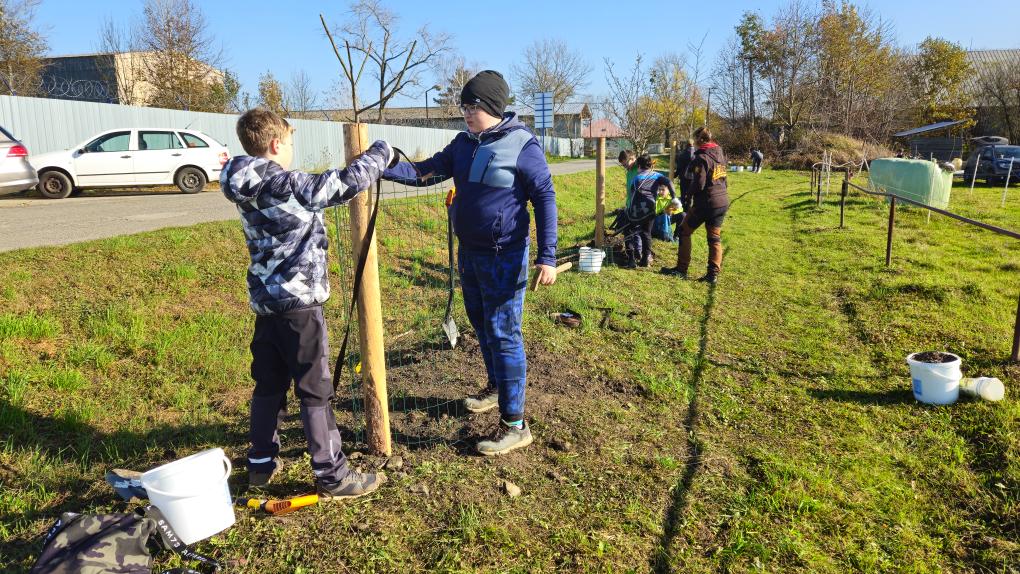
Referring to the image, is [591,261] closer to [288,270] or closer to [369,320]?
[369,320]

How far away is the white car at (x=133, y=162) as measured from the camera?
36.7 feet


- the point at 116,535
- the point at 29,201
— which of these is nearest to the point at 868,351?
the point at 116,535

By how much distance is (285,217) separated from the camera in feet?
8.23

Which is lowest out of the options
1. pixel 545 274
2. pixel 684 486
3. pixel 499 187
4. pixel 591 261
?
pixel 684 486

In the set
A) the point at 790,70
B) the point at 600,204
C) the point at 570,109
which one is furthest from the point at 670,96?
the point at 570,109

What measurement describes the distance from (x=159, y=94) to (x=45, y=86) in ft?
35.6

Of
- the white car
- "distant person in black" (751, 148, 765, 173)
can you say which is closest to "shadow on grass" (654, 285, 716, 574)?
the white car

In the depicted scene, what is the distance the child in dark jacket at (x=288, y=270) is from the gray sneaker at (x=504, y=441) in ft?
→ 2.14

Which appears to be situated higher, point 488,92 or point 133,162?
point 488,92

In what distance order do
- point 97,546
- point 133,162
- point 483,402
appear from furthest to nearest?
point 133,162, point 483,402, point 97,546

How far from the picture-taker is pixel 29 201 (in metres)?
10.5

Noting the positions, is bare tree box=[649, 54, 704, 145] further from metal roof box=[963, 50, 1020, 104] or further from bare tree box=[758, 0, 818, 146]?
metal roof box=[963, 50, 1020, 104]

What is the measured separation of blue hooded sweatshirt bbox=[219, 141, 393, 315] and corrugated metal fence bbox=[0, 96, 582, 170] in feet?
22.9

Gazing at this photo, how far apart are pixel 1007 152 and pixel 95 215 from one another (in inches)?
952
